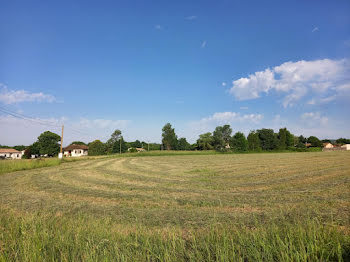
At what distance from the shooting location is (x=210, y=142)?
109 m

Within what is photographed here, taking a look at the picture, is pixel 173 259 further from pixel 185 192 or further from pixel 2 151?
pixel 2 151

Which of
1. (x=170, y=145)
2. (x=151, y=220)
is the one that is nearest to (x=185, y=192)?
(x=151, y=220)

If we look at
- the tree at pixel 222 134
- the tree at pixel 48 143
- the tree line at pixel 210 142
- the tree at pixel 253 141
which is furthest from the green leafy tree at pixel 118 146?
the tree at pixel 253 141

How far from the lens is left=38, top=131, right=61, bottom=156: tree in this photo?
65.9m

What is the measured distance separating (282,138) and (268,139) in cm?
733

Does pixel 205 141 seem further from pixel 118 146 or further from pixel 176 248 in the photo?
pixel 176 248

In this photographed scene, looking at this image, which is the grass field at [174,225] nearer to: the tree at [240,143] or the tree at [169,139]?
the tree at [240,143]

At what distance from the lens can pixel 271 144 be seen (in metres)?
96.5

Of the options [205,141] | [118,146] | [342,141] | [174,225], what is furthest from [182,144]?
[342,141]

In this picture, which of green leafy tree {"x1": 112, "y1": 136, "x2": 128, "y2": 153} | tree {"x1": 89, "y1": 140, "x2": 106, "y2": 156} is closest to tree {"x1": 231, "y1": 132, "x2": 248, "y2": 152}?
green leafy tree {"x1": 112, "y1": 136, "x2": 128, "y2": 153}

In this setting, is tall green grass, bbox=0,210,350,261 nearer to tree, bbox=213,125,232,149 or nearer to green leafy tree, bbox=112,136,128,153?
green leafy tree, bbox=112,136,128,153

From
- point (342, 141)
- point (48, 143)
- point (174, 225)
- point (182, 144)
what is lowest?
point (174, 225)

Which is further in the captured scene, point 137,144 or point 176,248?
point 137,144

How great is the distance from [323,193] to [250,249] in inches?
313
